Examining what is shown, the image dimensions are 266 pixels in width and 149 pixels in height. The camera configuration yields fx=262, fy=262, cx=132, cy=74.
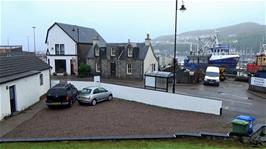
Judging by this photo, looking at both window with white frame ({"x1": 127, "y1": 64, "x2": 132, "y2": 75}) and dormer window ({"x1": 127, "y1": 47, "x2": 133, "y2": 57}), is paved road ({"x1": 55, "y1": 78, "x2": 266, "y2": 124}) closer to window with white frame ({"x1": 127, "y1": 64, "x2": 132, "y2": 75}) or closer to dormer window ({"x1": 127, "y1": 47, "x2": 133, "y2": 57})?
window with white frame ({"x1": 127, "y1": 64, "x2": 132, "y2": 75})

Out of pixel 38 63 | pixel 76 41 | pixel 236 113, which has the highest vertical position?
pixel 76 41

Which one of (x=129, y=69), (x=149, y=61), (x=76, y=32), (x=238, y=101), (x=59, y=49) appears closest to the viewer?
(x=238, y=101)

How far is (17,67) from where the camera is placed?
22.2 metres

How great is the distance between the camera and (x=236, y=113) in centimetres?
1978

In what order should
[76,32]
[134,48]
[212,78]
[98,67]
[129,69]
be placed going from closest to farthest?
[212,78]
[134,48]
[129,69]
[98,67]
[76,32]

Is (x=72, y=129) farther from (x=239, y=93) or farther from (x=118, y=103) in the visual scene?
(x=239, y=93)

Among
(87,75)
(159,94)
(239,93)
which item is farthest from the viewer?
(87,75)

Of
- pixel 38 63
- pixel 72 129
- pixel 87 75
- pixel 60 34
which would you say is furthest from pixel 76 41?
pixel 72 129

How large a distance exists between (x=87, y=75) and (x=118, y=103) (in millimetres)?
19712

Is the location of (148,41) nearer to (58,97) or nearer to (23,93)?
(58,97)

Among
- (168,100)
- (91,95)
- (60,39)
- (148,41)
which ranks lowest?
(168,100)

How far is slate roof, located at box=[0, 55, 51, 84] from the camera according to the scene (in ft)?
63.4

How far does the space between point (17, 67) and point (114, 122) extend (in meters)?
10.7

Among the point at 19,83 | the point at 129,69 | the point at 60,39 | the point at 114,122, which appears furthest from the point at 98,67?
the point at 114,122
